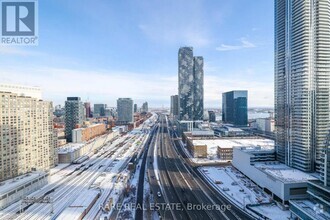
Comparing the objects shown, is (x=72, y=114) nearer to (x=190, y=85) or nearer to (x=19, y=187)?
(x=190, y=85)

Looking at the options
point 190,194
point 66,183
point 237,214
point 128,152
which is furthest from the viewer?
point 128,152

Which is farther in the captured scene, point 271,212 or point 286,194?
point 286,194

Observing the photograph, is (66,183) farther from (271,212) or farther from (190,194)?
(271,212)

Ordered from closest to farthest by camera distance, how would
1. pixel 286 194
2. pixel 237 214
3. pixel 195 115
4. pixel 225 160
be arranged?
1. pixel 237 214
2. pixel 286 194
3. pixel 225 160
4. pixel 195 115

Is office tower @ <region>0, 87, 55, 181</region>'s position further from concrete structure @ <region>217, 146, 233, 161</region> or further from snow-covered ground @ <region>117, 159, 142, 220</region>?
concrete structure @ <region>217, 146, 233, 161</region>

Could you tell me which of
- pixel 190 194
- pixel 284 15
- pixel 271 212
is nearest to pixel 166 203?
pixel 190 194

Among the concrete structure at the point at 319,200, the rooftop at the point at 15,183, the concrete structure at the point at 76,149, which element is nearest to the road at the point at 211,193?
the concrete structure at the point at 319,200

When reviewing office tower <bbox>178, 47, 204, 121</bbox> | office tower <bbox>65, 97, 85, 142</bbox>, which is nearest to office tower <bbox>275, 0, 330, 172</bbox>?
office tower <bbox>178, 47, 204, 121</bbox>
